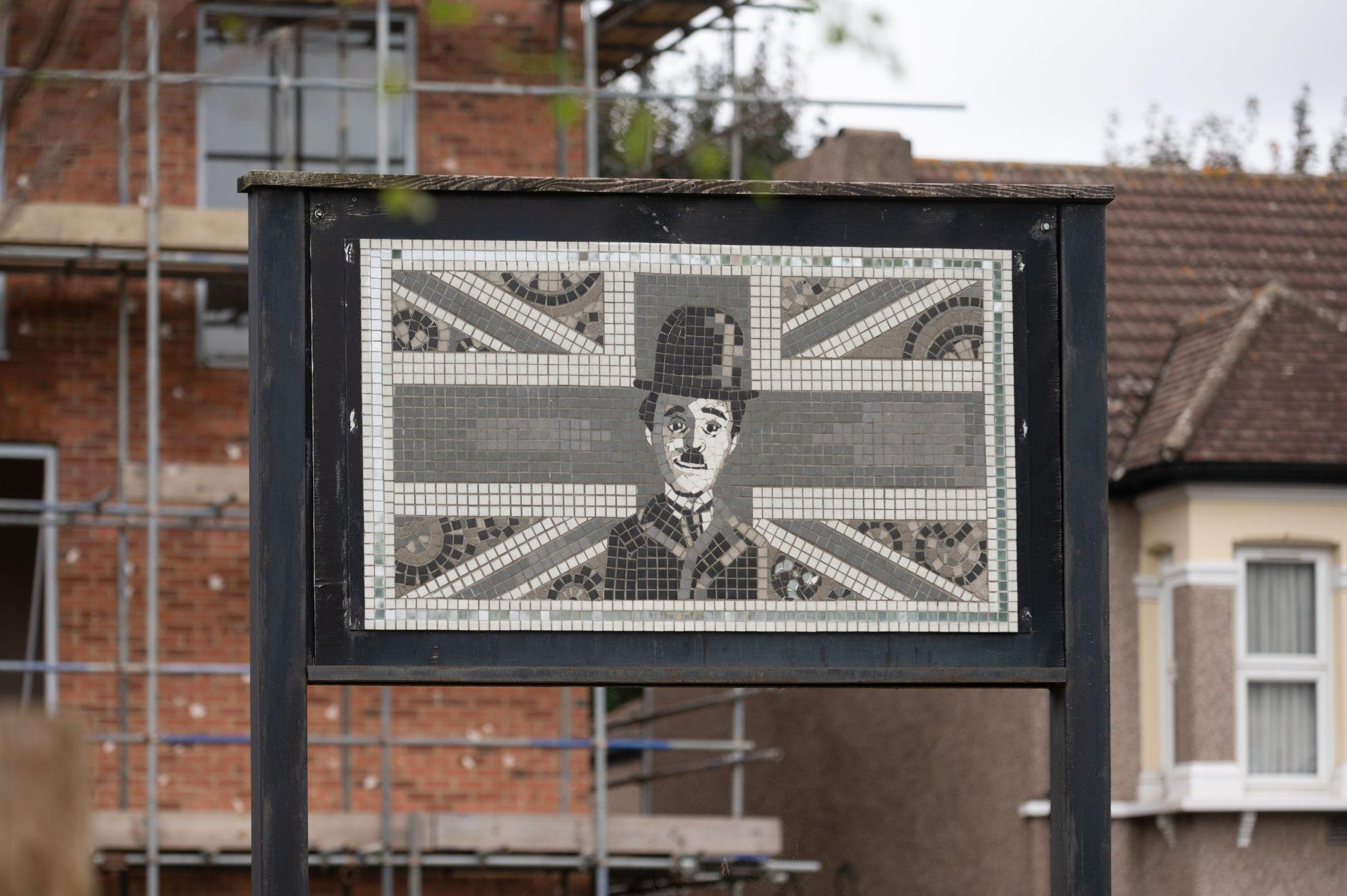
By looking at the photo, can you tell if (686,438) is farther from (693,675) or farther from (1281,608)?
(1281,608)

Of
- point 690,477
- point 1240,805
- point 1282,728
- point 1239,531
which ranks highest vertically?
point 690,477

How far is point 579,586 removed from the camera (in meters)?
6.59

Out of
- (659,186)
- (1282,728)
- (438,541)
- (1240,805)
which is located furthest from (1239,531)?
(438,541)

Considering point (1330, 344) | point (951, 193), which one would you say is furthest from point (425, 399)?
point (1330, 344)

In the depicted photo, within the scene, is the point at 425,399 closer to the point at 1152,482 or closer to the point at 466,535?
the point at 466,535

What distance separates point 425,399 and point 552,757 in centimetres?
869

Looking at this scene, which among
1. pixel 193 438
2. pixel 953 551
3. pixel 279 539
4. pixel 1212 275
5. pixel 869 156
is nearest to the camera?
pixel 279 539

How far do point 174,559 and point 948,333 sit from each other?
29.3 ft

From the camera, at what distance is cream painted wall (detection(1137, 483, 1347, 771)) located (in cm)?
1508

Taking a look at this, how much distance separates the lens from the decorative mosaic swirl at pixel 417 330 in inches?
260

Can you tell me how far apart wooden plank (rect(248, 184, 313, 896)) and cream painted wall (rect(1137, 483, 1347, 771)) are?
9.73 m

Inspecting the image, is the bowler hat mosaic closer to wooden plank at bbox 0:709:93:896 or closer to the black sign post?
the black sign post

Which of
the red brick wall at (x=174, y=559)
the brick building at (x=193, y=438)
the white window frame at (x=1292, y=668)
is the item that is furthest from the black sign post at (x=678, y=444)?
the white window frame at (x=1292, y=668)

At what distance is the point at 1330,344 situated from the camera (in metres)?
15.8
